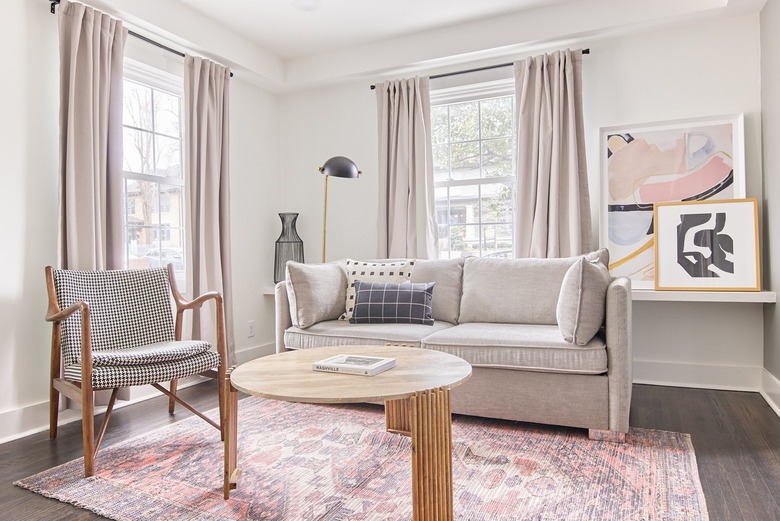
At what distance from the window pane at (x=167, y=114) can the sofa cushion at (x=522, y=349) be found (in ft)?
7.84

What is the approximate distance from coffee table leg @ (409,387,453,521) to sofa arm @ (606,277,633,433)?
1150mm

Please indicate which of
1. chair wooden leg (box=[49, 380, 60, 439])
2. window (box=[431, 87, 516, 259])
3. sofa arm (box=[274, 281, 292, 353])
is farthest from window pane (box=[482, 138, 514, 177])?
chair wooden leg (box=[49, 380, 60, 439])

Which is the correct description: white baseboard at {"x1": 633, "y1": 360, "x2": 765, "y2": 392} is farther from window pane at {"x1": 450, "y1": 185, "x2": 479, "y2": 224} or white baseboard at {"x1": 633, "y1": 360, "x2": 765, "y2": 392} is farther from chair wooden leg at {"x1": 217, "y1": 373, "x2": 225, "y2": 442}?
chair wooden leg at {"x1": 217, "y1": 373, "x2": 225, "y2": 442}

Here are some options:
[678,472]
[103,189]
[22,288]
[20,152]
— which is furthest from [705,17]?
[22,288]

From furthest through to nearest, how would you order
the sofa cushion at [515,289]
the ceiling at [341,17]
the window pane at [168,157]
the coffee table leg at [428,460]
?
1. the window pane at [168,157]
2. the ceiling at [341,17]
3. the sofa cushion at [515,289]
4. the coffee table leg at [428,460]

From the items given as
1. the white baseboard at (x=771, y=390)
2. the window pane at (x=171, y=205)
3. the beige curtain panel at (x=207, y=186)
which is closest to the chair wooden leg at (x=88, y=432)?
the beige curtain panel at (x=207, y=186)

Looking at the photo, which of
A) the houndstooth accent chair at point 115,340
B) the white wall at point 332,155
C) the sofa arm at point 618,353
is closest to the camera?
the houndstooth accent chair at point 115,340

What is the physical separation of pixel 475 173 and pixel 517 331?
1.65 meters

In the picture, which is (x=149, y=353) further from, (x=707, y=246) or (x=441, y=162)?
(x=707, y=246)

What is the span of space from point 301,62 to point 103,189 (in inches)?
84.6

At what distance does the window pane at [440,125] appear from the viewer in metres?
4.17

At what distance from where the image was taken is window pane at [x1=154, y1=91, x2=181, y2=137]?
141 inches

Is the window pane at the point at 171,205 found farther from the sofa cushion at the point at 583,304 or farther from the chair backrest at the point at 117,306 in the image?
the sofa cushion at the point at 583,304

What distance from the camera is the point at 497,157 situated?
3971mm
